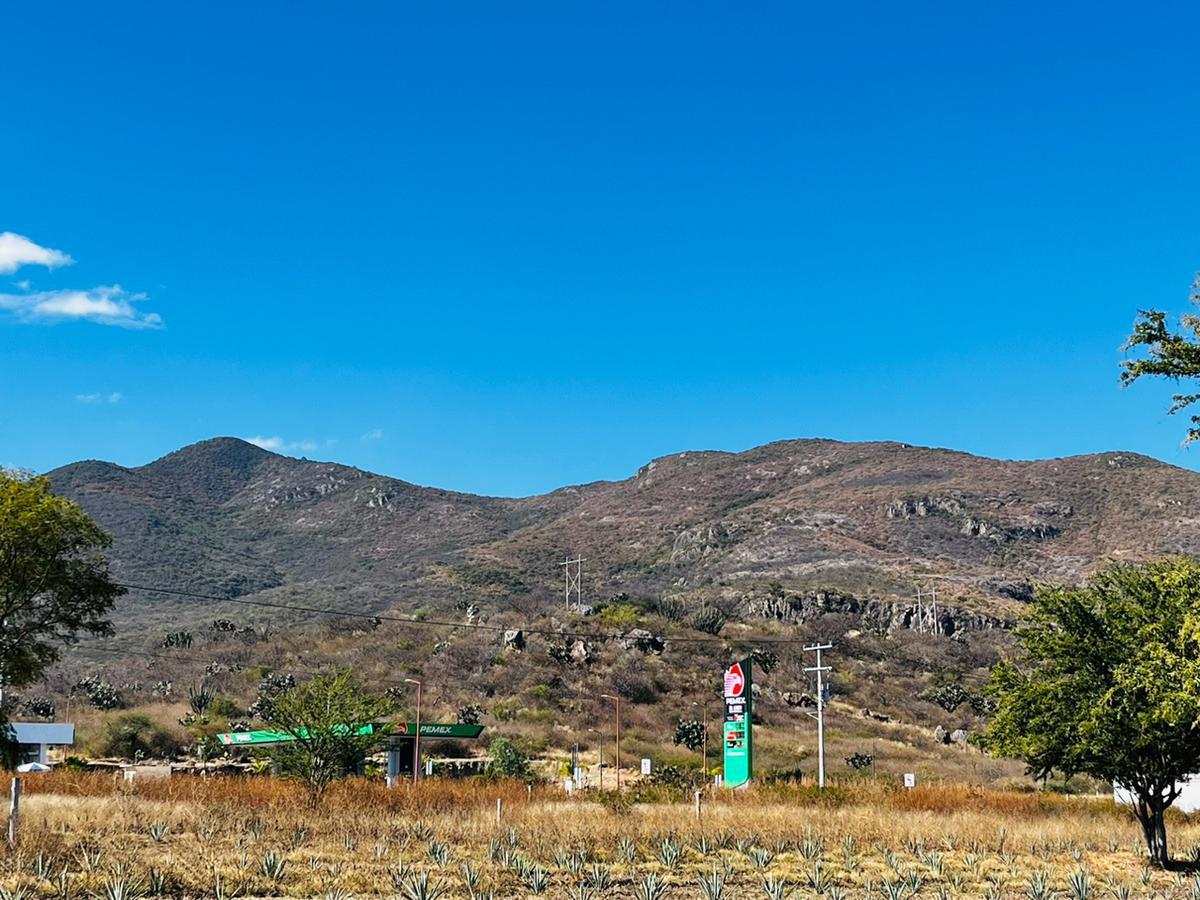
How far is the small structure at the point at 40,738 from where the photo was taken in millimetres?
52625

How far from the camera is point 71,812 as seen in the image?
23.8 m

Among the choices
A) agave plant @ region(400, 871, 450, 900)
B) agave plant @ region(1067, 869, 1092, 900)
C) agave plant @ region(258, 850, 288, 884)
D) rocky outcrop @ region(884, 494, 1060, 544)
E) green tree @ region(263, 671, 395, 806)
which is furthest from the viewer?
rocky outcrop @ region(884, 494, 1060, 544)

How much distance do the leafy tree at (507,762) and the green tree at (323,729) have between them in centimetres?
1835

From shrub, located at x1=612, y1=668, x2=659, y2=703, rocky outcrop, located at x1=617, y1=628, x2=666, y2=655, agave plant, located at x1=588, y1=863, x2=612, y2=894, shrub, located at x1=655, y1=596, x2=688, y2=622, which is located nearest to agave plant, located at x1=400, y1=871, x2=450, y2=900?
agave plant, located at x1=588, y1=863, x2=612, y2=894

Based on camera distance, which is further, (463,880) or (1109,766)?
(1109,766)

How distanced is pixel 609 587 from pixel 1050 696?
383ft

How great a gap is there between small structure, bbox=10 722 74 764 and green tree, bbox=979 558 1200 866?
44.5 m

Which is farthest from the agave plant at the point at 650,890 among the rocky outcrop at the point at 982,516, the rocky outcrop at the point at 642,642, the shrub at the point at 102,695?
the rocky outcrop at the point at 982,516

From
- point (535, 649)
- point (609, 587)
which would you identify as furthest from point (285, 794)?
point (609, 587)

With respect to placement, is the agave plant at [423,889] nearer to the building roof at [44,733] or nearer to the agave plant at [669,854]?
the agave plant at [669,854]

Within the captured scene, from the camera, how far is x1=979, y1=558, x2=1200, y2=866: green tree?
24.0 meters

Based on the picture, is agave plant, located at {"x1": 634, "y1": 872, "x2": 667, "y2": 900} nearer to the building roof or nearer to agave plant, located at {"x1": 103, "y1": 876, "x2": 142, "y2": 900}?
agave plant, located at {"x1": 103, "y1": 876, "x2": 142, "y2": 900}

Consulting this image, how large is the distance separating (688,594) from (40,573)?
9147cm

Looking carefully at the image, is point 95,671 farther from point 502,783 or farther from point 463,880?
point 463,880
